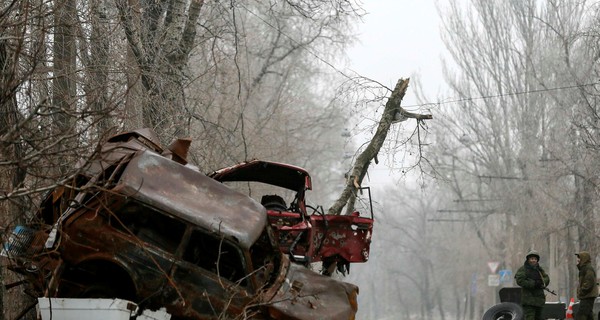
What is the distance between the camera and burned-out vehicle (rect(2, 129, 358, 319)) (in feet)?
32.8

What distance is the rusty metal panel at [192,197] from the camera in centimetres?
1030

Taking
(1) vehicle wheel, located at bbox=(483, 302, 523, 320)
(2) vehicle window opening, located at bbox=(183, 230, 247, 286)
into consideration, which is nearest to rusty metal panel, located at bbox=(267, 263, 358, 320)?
(2) vehicle window opening, located at bbox=(183, 230, 247, 286)

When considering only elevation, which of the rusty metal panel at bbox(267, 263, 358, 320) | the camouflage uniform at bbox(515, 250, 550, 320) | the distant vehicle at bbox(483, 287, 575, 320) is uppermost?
the rusty metal panel at bbox(267, 263, 358, 320)

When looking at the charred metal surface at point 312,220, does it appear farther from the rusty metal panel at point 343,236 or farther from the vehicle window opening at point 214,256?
the vehicle window opening at point 214,256

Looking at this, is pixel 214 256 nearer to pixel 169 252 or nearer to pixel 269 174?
pixel 169 252

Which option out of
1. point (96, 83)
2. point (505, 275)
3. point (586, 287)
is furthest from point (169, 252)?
point (505, 275)

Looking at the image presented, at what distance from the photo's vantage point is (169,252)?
406 inches

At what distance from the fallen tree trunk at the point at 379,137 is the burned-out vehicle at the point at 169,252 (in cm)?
836

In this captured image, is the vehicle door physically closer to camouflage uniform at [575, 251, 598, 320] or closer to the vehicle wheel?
the vehicle wheel

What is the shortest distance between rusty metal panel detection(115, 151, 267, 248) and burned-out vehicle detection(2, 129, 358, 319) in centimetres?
1

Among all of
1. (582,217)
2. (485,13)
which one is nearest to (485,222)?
(485,13)

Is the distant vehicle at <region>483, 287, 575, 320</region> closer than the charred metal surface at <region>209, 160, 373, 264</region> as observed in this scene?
No

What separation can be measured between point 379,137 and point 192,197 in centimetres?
941

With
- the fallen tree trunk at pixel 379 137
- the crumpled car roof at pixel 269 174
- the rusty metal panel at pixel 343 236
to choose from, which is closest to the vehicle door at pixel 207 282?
the crumpled car roof at pixel 269 174
